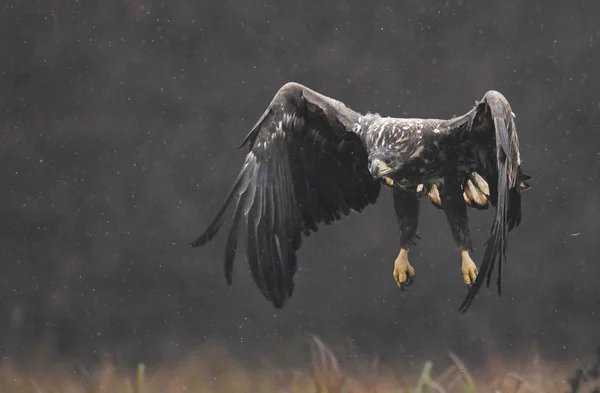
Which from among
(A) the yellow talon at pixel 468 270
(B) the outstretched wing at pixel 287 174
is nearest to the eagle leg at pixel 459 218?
(A) the yellow talon at pixel 468 270

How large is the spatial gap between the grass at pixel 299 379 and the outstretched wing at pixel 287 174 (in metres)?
0.74

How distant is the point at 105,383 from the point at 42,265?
10.6 ft

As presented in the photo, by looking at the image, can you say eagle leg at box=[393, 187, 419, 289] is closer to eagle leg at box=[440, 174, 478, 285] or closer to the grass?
eagle leg at box=[440, 174, 478, 285]

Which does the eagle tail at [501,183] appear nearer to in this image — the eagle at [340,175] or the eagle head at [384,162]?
the eagle at [340,175]

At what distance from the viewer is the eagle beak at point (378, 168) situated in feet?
15.8

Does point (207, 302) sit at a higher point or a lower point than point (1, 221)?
lower

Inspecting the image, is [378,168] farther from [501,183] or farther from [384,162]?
[501,183]

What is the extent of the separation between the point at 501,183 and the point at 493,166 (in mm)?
645

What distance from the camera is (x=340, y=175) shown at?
5.61 meters

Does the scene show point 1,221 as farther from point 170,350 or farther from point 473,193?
point 473,193

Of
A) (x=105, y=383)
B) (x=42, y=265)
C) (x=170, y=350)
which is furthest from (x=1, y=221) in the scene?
(x=105, y=383)

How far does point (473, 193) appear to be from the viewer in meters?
5.49

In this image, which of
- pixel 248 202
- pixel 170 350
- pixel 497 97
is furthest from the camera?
pixel 170 350

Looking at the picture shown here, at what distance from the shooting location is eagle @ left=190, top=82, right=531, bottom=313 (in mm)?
4922
